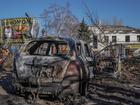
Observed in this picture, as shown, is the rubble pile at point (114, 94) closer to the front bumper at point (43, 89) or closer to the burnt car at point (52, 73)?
the burnt car at point (52, 73)

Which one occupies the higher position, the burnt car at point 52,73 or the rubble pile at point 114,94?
the burnt car at point 52,73

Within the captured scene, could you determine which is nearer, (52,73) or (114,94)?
→ (52,73)

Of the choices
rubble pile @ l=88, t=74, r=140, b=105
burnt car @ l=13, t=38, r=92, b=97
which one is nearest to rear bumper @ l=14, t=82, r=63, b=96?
burnt car @ l=13, t=38, r=92, b=97

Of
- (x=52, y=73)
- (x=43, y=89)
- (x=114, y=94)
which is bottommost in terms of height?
(x=114, y=94)

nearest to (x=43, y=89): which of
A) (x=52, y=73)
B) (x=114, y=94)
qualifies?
(x=52, y=73)

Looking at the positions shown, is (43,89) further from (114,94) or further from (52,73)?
(114,94)

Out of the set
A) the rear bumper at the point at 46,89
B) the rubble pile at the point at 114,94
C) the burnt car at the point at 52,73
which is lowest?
the rubble pile at the point at 114,94

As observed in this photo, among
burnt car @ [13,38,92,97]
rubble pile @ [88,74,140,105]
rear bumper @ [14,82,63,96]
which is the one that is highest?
burnt car @ [13,38,92,97]

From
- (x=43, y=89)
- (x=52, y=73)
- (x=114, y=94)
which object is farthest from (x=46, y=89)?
(x=114, y=94)

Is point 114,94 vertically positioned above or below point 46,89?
below

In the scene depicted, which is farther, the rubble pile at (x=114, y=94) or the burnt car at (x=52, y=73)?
the rubble pile at (x=114, y=94)

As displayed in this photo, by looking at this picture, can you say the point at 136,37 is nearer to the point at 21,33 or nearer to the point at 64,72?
the point at 21,33

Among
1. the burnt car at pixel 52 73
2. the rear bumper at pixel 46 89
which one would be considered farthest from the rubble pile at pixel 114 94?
the rear bumper at pixel 46 89

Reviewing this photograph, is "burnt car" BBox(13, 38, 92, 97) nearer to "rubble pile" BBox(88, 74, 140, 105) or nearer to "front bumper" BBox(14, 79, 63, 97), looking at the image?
"front bumper" BBox(14, 79, 63, 97)
